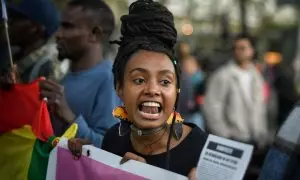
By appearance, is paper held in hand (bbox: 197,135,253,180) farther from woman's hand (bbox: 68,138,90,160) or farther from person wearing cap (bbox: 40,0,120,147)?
person wearing cap (bbox: 40,0,120,147)

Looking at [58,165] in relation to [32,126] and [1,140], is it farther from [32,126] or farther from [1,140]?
[1,140]

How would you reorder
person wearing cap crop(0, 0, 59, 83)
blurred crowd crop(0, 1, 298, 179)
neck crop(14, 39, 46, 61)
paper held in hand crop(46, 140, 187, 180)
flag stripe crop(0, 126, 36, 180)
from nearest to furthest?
paper held in hand crop(46, 140, 187, 180)
flag stripe crop(0, 126, 36, 180)
blurred crowd crop(0, 1, 298, 179)
person wearing cap crop(0, 0, 59, 83)
neck crop(14, 39, 46, 61)

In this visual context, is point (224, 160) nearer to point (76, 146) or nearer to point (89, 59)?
point (76, 146)

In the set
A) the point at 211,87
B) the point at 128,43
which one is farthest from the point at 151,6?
the point at 211,87

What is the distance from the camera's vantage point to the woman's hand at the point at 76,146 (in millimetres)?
3100

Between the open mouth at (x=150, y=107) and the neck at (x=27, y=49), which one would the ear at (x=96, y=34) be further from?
the open mouth at (x=150, y=107)

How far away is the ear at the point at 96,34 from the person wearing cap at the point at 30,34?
48cm

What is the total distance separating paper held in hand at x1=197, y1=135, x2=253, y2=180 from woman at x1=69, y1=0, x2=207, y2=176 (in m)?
0.43

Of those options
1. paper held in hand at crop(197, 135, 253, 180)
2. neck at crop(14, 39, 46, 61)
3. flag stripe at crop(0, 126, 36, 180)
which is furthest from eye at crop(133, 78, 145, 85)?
neck at crop(14, 39, 46, 61)

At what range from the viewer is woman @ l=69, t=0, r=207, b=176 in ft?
9.12

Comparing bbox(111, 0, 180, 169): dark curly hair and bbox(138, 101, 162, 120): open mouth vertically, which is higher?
bbox(111, 0, 180, 169): dark curly hair

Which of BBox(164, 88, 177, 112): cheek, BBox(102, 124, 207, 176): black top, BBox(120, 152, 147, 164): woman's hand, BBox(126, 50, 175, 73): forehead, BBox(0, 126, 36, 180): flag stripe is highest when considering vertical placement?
BBox(126, 50, 175, 73): forehead

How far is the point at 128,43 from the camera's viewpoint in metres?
2.88

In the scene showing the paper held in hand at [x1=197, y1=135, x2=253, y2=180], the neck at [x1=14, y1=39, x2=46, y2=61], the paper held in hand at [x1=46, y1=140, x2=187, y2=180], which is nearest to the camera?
the paper held in hand at [x1=197, y1=135, x2=253, y2=180]
